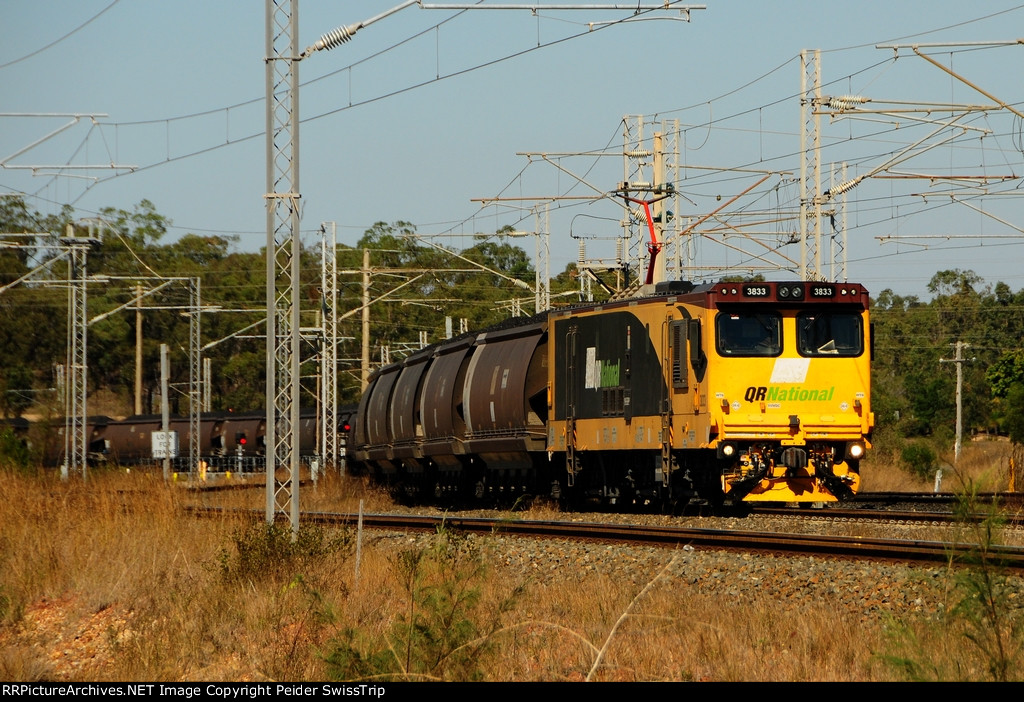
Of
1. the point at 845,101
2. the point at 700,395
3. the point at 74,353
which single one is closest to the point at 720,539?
the point at 700,395

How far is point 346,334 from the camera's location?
8769 centimetres

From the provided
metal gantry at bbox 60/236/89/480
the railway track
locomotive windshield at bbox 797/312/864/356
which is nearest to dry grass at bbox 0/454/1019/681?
the railway track

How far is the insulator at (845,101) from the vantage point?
29003mm

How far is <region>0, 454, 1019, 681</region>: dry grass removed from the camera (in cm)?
846

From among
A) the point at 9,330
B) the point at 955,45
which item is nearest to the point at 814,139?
the point at 955,45

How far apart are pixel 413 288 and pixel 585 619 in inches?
3278

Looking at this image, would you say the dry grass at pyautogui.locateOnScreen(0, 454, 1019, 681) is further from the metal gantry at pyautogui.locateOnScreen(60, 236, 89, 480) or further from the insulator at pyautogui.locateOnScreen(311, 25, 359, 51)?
the metal gantry at pyautogui.locateOnScreen(60, 236, 89, 480)

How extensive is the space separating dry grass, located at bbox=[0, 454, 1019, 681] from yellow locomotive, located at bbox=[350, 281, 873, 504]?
513 cm

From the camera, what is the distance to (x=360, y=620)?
10.8 meters

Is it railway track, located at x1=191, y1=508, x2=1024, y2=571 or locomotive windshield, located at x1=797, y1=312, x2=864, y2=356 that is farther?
locomotive windshield, located at x1=797, y1=312, x2=864, y2=356

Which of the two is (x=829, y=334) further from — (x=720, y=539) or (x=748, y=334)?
(x=720, y=539)

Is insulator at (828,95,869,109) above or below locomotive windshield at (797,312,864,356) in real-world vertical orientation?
above
